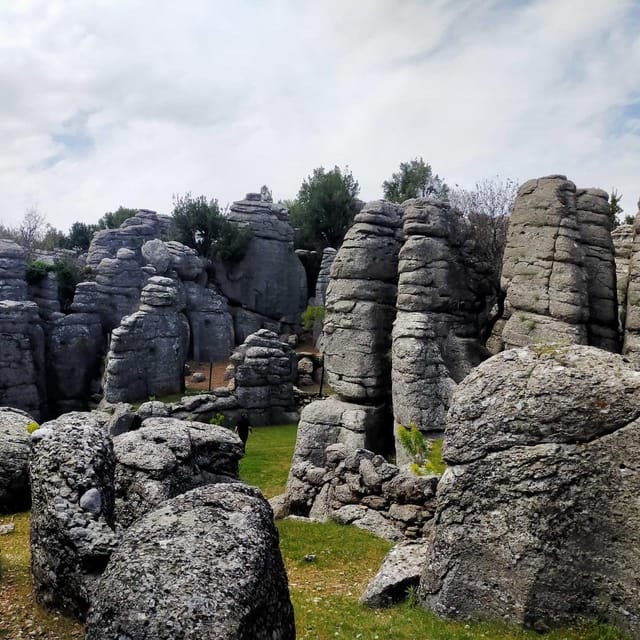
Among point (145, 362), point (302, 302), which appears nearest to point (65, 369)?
point (145, 362)

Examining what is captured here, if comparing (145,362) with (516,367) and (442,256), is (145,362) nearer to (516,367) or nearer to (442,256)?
(442,256)

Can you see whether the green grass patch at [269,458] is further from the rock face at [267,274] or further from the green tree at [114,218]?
the green tree at [114,218]

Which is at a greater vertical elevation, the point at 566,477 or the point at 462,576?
the point at 566,477

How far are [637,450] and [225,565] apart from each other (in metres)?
5.31

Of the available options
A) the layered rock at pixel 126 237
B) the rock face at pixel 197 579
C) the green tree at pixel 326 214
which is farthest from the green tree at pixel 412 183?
the rock face at pixel 197 579

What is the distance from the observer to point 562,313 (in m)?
19.9

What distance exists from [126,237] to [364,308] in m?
35.4

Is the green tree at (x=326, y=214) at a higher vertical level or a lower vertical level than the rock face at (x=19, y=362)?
higher

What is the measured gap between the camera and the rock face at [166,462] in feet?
32.7

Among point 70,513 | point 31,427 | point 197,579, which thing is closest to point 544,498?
point 197,579

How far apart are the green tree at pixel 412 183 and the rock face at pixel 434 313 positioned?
40595mm

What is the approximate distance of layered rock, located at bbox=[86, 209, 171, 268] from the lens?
50.8 m

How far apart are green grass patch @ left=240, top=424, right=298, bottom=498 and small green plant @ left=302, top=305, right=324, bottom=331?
53.6ft

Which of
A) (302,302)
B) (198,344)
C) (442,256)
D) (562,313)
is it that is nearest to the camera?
(562,313)
